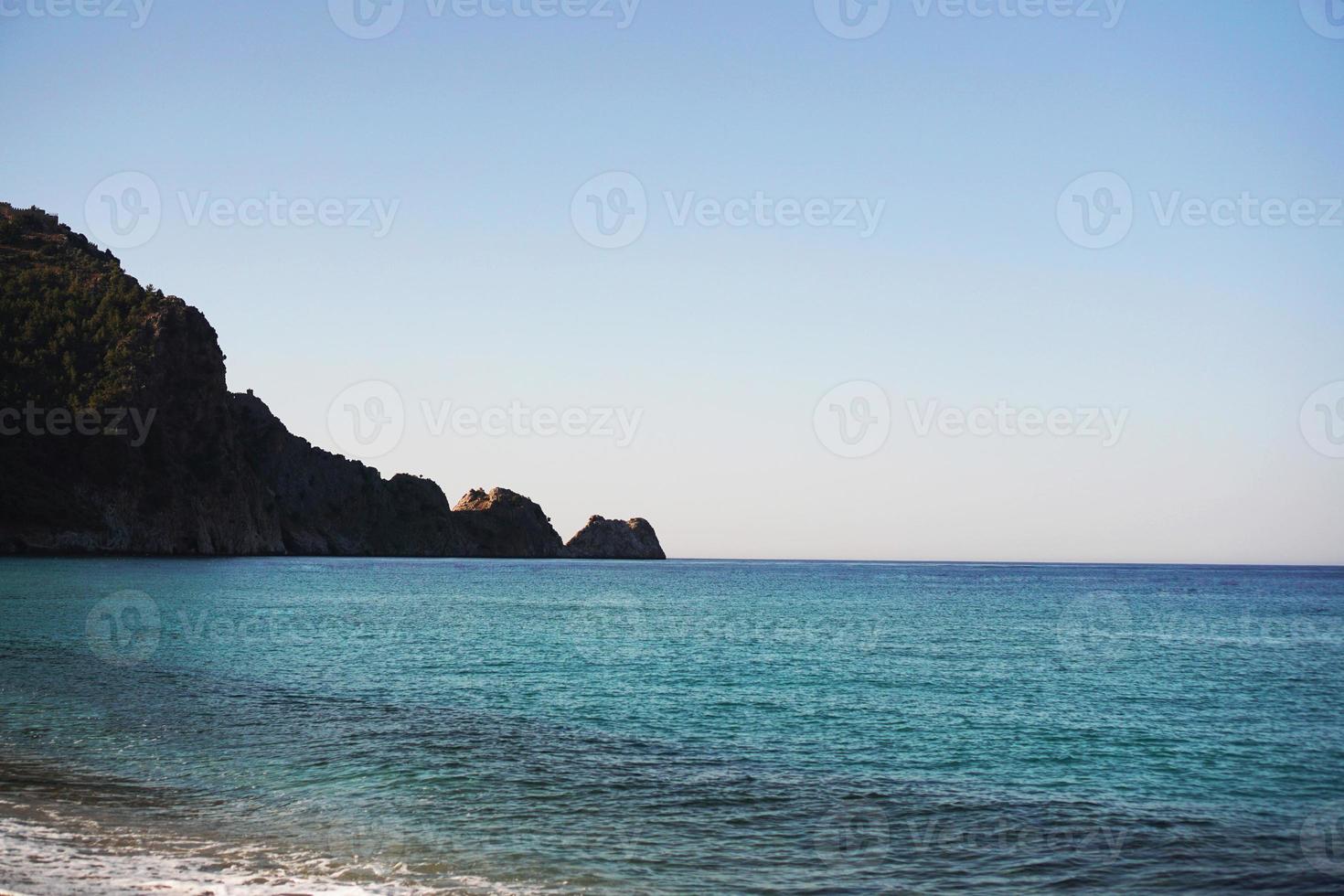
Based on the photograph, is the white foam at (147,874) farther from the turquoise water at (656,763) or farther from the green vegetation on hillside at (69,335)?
the green vegetation on hillside at (69,335)

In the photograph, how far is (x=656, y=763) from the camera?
2402 centimetres

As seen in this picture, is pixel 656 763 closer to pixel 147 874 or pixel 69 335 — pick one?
pixel 147 874

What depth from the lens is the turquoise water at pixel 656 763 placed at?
16.4m

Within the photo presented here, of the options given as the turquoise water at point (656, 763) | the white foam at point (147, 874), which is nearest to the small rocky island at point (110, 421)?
the turquoise water at point (656, 763)

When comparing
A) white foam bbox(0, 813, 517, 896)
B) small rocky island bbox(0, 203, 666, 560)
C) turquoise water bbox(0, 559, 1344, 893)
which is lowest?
turquoise water bbox(0, 559, 1344, 893)

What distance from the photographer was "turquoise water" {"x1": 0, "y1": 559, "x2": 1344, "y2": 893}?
53.8 feet

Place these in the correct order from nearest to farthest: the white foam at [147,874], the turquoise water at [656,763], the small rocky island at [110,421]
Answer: the white foam at [147,874]
the turquoise water at [656,763]
the small rocky island at [110,421]

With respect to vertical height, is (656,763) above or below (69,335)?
below

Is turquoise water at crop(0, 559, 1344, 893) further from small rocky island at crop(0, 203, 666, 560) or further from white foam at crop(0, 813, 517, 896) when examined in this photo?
small rocky island at crop(0, 203, 666, 560)

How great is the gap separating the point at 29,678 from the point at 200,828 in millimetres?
21160

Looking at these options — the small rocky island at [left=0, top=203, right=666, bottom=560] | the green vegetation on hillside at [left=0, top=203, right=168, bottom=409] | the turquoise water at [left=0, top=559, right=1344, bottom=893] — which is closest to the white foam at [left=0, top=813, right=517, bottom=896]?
the turquoise water at [left=0, top=559, right=1344, bottom=893]

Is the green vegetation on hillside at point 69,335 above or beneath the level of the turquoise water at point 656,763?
above

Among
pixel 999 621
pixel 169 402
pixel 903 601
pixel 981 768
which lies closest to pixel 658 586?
pixel 903 601

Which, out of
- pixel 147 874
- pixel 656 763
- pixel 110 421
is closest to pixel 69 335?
pixel 110 421
